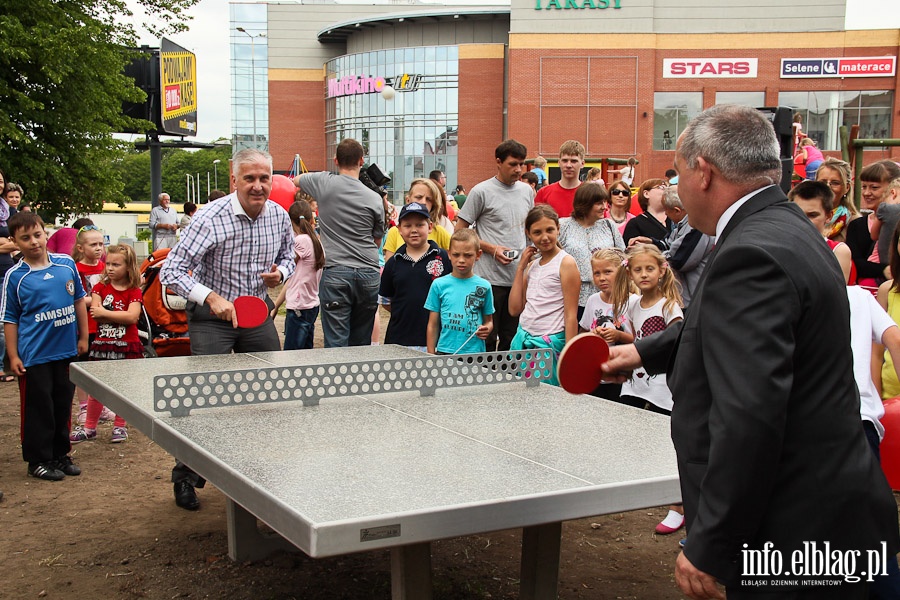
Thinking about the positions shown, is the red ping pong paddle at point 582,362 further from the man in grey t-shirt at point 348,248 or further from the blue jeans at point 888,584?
the man in grey t-shirt at point 348,248

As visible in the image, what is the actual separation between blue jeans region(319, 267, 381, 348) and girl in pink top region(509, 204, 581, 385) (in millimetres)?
1659

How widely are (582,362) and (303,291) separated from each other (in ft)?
19.7

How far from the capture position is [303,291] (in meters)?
8.51

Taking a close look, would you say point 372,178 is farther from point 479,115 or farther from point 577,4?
point 479,115

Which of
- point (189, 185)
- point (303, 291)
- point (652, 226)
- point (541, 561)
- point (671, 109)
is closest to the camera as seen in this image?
point (541, 561)

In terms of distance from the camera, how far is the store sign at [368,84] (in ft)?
185

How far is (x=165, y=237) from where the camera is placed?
2181cm

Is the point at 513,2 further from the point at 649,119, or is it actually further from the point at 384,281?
the point at 384,281

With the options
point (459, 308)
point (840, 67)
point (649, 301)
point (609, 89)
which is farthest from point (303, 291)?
point (840, 67)

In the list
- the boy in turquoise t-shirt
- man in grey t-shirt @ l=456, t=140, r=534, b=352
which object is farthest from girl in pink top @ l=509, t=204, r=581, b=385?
man in grey t-shirt @ l=456, t=140, r=534, b=352

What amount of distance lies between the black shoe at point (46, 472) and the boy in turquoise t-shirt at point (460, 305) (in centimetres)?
276

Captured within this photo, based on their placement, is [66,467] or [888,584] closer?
[888,584]

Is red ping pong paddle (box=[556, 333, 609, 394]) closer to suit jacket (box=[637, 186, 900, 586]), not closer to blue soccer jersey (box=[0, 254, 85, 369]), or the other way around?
suit jacket (box=[637, 186, 900, 586])

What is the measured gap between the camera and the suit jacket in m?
1.94
